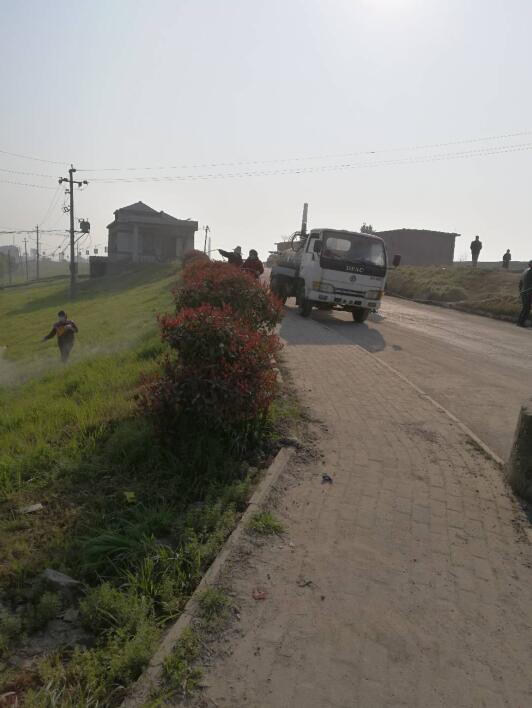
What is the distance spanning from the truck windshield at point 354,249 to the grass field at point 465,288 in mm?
7249

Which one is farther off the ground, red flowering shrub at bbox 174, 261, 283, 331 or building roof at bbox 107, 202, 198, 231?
building roof at bbox 107, 202, 198, 231

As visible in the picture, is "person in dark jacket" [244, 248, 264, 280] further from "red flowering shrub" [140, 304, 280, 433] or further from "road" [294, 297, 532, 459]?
"red flowering shrub" [140, 304, 280, 433]

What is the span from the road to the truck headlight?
1.03 m

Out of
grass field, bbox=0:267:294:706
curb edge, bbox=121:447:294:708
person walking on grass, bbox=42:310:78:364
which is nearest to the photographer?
curb edge, bbox=121:447:294:708

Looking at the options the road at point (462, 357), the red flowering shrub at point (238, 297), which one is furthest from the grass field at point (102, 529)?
the road at point (462, 357)

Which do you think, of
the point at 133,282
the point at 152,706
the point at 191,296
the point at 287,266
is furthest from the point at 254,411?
the point at 133,282

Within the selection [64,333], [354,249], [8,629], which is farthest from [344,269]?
[8,629]

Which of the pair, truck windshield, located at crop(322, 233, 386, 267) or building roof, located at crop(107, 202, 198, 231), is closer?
truck windshield, located at crop(322, 233, 386, 267)

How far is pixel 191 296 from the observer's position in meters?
8.43

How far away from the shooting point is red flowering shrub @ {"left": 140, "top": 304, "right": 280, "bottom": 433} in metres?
4.76

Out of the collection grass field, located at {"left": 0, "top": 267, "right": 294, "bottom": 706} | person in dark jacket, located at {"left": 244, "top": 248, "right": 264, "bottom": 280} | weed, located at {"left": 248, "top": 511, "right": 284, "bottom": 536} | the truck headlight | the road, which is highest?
person in dark jacket, located at {"left": 244, "top": 248, "right": 264, "bottom": 280}

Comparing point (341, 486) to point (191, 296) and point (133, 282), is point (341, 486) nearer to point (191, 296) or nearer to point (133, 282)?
point (191, 296)

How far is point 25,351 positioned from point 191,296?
12.7 meters

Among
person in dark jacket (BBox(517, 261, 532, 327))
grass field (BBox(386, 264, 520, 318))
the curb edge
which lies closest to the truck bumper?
person in dark jacket (BBox(517, 261, 532, 327))
